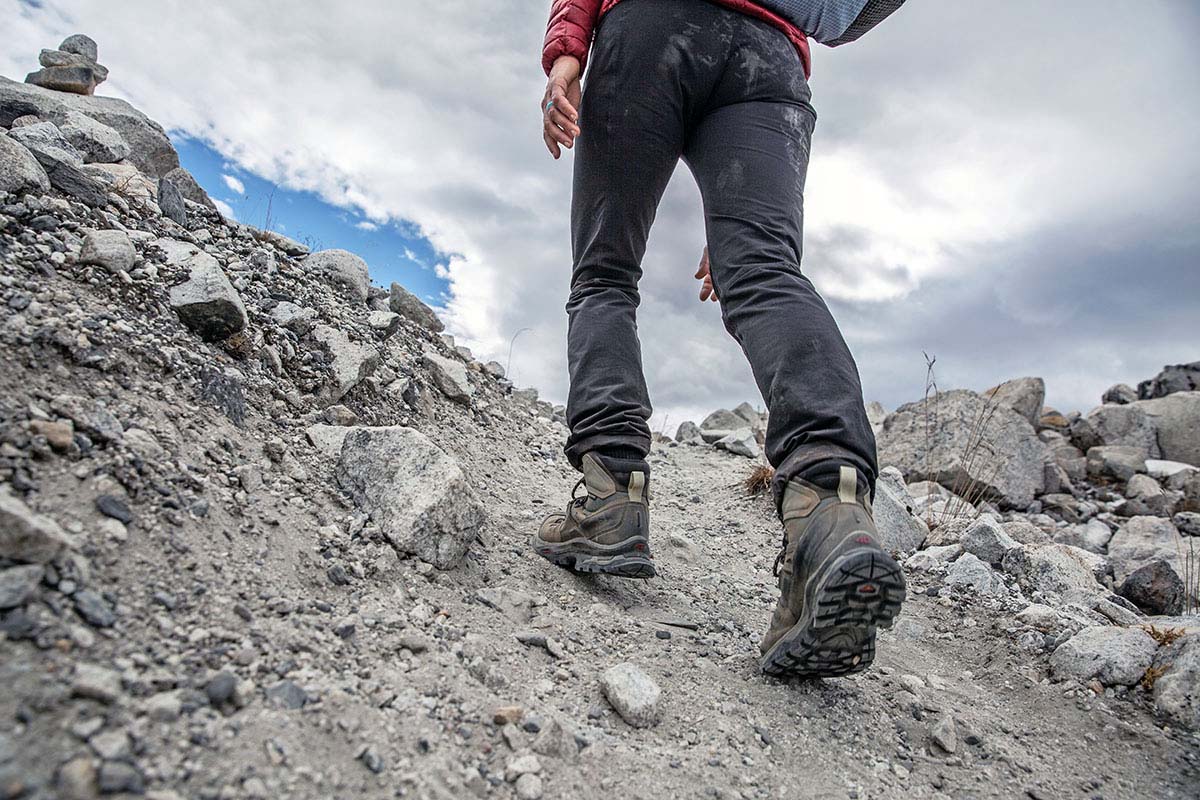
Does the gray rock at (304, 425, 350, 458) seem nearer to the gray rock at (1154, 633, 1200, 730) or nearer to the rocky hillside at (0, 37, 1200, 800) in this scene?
the rocky hillside at (0, 37, 1200, 800)

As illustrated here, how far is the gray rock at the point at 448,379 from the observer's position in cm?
395

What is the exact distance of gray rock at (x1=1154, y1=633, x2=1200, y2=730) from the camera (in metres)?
2.05

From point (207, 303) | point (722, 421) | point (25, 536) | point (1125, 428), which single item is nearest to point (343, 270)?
point (207, 303)

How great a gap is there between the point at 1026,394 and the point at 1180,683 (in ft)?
25.6

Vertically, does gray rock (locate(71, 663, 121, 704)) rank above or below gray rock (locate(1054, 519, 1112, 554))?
below

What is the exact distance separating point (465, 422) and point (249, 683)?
8.77 feet

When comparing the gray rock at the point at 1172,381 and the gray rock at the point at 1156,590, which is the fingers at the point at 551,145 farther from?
the gray rock at the point at 1172,381

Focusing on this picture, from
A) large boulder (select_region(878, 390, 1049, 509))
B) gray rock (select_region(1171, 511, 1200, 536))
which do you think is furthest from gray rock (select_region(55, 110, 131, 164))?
gray rock (select_region(1171, 511, 1200, 536))

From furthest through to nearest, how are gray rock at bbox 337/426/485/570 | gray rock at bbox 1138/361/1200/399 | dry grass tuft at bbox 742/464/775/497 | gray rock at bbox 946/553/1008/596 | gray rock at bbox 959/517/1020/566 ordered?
1. gray rock at bbox 1138/361/1200/399
2. dry grass tuft at bbox 742/464/775/497
3. gray rock at bbox 959/517/1020/566
4. gray rock at bbox 946/553/1008/596
5. gray rock at bbox 337/426/485/570

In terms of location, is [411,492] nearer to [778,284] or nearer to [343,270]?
[778,284]

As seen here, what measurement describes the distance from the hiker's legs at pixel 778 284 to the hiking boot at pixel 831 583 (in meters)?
0.08

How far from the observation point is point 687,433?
6547mm

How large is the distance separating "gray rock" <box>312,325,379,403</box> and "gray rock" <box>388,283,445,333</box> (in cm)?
137

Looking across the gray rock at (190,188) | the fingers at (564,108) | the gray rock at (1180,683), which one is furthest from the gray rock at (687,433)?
the fingers at (564,108)
